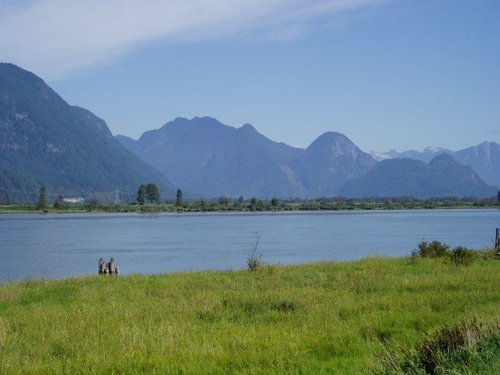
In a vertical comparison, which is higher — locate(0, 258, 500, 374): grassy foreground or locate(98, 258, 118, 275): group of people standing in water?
locate(0, 258, 500, 374): grassy foreground

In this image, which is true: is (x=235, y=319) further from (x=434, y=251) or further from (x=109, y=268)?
(x=434, y=251)

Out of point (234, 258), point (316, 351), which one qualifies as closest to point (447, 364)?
point (316, 351)

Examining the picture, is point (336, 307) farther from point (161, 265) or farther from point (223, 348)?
point (161, 265)

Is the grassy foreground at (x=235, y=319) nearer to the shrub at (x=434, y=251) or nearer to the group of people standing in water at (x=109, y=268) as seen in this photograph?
the group of people standing in water at (x=109, y=268)

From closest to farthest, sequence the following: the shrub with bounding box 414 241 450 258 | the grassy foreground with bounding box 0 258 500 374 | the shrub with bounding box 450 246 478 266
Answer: the grassy foreground with bounding box 0 258 500 374 → the shrub with bounding box 450 246 478 266 → the shrub with bounding box 414 241 450 258

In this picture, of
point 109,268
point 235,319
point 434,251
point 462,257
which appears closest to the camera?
point 235,319

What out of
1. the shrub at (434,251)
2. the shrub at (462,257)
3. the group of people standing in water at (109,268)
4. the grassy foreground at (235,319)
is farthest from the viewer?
the shrub at (434,251)

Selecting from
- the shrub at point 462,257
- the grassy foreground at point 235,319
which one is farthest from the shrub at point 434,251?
the grassy foreground at point 235,319

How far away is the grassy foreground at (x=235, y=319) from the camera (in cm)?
1123

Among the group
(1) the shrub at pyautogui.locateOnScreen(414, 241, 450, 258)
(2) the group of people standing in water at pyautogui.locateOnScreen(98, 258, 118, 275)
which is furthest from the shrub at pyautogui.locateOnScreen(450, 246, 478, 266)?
(2) the group of people standing in water at pyautogui.locateOnScreen(98, 258, 118, 275)

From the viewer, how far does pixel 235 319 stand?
1630 centimetres

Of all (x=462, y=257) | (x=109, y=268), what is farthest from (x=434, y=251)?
(x=109, y=268)

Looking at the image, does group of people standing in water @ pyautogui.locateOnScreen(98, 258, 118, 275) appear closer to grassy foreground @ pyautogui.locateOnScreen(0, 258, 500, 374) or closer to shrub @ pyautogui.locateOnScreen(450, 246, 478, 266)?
grassy foreground @ pyautogui.locateOnScreen(0, 258, 500, 374)

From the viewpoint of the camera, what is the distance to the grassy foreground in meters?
11.2
